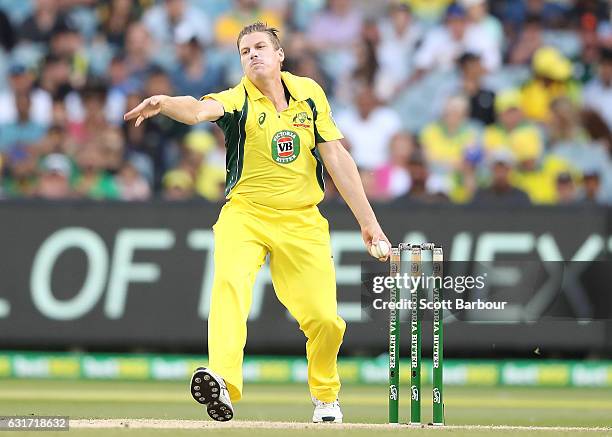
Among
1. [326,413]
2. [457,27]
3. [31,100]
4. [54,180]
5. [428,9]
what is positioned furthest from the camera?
[428,9]

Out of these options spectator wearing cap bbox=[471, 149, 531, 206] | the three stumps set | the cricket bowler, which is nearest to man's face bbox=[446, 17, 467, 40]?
spectator wearing cap bbox=[471, 149, 531, 206]

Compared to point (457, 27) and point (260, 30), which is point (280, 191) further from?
point (457, 27)

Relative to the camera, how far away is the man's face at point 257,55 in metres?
6.85

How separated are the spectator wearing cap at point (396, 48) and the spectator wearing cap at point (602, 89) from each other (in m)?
1.66

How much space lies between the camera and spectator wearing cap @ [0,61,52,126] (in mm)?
13664

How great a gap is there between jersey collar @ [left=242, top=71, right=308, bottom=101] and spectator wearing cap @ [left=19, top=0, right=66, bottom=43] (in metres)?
7.78

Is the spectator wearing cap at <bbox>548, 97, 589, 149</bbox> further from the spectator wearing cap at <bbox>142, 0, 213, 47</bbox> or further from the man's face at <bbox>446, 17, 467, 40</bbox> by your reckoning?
the spectator wearing cap at <bbox>142, 0, 213, 47</bbox>

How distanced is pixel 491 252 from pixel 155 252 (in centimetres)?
253

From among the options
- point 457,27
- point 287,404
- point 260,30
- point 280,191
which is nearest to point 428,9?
point 457,27

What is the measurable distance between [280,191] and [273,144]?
22cm

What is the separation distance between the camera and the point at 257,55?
6.86 metres

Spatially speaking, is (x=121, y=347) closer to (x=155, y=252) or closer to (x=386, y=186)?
(x=155, y=252)

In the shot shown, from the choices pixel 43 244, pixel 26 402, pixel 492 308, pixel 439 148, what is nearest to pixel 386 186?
pixel 439 148

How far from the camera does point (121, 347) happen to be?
11.1 m
